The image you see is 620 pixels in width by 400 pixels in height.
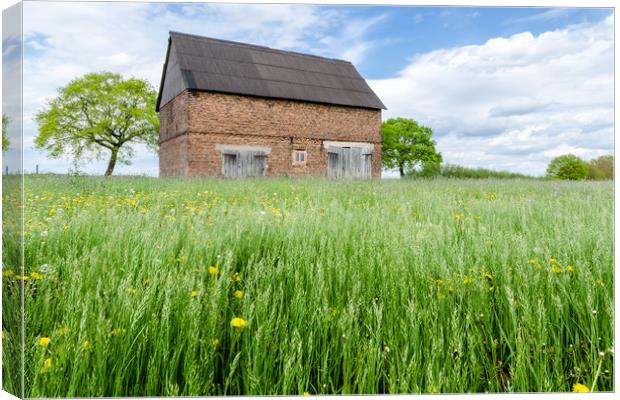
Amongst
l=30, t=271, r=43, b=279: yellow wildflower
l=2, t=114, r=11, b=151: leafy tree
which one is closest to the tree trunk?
l=2, t=114, r=11, b=151: leafy tree

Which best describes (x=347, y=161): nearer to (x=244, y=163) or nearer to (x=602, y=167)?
(x=244, y=163)

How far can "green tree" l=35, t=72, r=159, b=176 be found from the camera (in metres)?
2.91

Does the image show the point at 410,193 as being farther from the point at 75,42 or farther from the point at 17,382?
the point at 17,382

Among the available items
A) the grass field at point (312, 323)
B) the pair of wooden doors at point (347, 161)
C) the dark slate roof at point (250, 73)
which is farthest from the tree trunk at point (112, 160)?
the pair of wooden doors at point (347, 161)

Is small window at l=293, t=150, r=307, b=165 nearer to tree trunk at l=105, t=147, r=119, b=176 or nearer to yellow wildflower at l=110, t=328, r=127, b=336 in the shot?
tree trunk at l=105, t=147, r=119, b=176

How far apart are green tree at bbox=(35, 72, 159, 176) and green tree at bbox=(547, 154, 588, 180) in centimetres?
288

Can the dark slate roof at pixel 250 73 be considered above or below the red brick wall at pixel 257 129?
above

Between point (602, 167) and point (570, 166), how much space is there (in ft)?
0.90

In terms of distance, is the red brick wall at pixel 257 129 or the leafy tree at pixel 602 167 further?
the red brick wall at pixel 257 129

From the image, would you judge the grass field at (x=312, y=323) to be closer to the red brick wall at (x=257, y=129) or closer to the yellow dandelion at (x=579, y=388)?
the yellow dandelion at (x=579, y=388)

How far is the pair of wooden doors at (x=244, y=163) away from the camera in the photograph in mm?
13945

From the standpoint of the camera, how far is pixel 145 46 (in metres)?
2.61

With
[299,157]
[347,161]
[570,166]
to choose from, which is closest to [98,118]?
[570,166]

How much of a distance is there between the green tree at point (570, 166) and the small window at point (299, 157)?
12016mm
